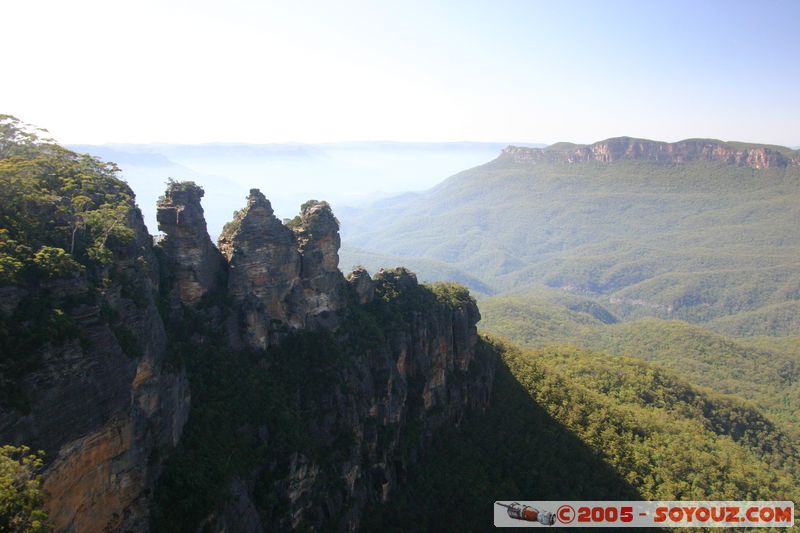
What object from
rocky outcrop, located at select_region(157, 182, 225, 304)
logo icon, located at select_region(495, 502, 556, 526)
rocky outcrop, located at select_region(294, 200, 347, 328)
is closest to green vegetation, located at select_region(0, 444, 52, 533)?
rocky outcrop, located at select_region(157, 182, 225, 304)

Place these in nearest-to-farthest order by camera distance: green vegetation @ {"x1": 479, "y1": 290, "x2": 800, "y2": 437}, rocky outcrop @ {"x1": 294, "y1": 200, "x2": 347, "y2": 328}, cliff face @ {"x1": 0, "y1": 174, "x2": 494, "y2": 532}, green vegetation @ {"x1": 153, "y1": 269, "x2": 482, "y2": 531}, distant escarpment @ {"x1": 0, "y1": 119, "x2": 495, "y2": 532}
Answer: distant escarpment @ {"x1": 0, "y1": 119, "x2": 495, "y2": 532} → cliff face @ {"x1": 0, "y1": 174, "x2": 494, "y2": 532} → green vegetation @ {"x1": 153, "y1": 269, "x2": 482, "y2": 531} → rocky outcrop @ {"x1": 294, "y1": 200, "x2": 347, "y2": 328} → green vegetation @ {"x1": 479, "y1": 290, "x2": 800, "y2": 437}

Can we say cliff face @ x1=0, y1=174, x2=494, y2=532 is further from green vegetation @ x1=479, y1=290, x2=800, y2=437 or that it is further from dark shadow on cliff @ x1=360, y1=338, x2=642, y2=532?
green vegetation @ x1=479, y1=290, x2=800, y2=437

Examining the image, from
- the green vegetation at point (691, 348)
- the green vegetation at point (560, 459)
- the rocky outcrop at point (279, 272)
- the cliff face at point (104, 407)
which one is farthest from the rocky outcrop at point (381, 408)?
the green vegetation at point (691, 348)

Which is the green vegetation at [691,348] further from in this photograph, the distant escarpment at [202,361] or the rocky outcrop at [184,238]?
the rocky outcrop at [184,238]

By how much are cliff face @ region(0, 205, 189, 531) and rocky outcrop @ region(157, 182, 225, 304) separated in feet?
16.2

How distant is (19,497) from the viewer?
1560 cm

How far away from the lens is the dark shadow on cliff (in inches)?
1483

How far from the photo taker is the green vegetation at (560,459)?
3922cm

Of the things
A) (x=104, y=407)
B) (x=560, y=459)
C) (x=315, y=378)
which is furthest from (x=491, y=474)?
(x=104, y=407)

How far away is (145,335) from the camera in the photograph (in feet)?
76.9

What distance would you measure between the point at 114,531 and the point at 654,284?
202 metres

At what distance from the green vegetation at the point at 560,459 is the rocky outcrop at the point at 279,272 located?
16.3 metres

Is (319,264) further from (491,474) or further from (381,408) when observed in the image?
(491,474)

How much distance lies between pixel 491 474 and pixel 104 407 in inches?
1264
